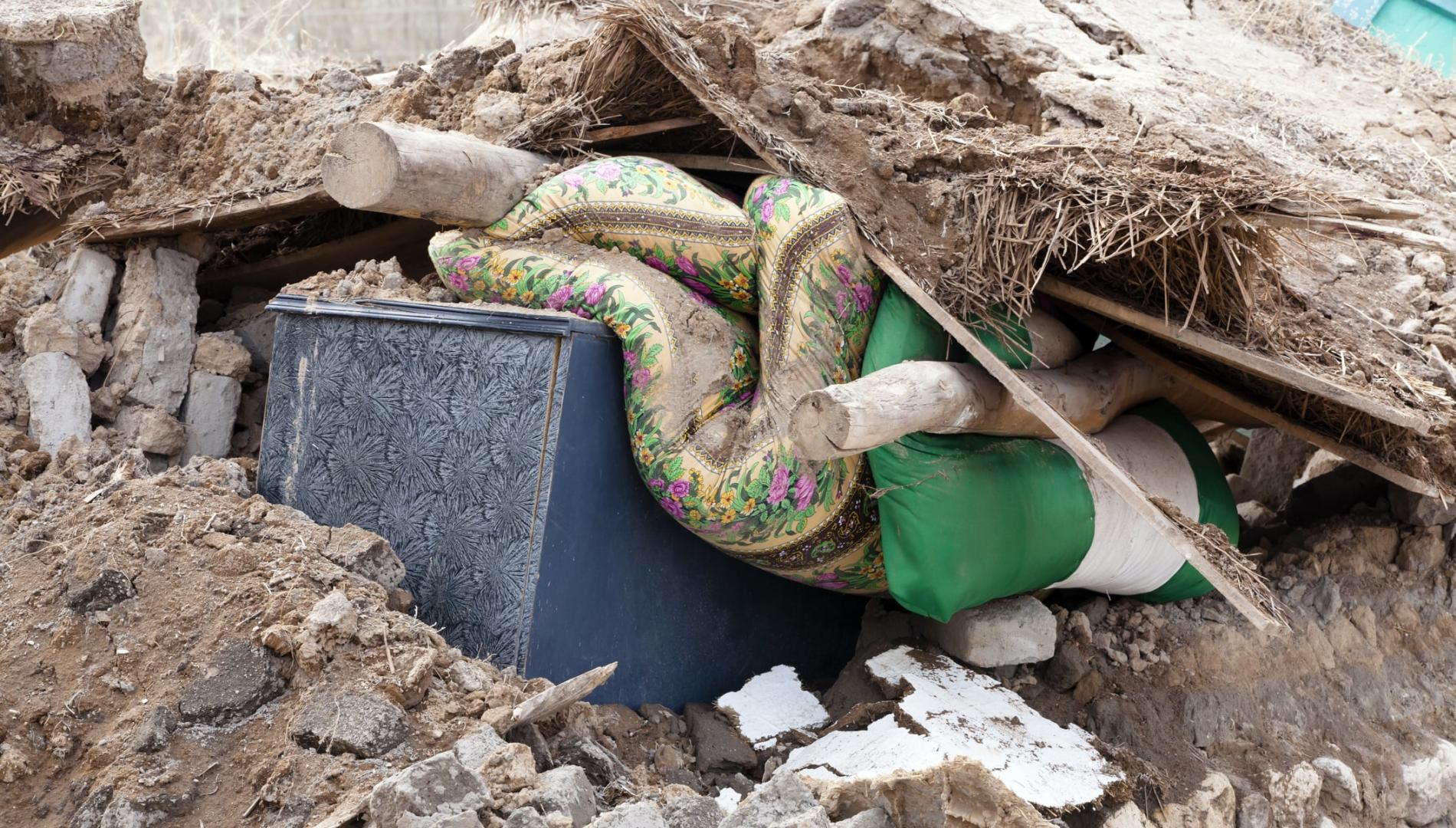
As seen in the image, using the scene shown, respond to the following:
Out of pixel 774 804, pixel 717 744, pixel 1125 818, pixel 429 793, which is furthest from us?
pixel 717 744

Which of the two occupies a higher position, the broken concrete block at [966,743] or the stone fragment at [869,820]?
the stone fragment at [869,820]

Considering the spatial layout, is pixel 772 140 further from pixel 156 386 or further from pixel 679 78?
pixel 156 386

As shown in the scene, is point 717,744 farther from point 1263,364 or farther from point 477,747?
point 1263,364

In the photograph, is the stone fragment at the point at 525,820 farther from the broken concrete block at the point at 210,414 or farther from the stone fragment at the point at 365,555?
the broken concrete block at the point at 210,414

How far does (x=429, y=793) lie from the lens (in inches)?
86.5

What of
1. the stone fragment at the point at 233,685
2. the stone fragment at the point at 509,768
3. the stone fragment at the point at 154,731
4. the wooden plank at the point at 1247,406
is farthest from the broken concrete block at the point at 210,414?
the wooden plank at the point at 1247,406

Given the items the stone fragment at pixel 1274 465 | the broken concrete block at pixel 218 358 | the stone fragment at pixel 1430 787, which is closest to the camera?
the stone fragment at pixel 1430 787

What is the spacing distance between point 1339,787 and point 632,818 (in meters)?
2.18

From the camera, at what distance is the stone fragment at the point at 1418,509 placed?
159 inches

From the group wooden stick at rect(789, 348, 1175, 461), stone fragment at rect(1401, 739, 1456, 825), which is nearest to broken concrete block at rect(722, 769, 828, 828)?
wooden stick at rect(789, 348, 1175, 461)

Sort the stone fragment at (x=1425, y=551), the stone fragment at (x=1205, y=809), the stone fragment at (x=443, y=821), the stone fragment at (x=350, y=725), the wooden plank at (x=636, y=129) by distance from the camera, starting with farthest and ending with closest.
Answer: the stone fragment at (x=1425, y=551) → the wooden plank at (x=636, y=129) → the stone fragment at (x=1205, y=809) → the stone fragment at (x=350, y=725) → the stone fragment at (x=443, y=821)

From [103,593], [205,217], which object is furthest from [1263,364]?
[205,217]

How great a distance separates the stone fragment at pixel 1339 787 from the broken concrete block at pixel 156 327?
367cm

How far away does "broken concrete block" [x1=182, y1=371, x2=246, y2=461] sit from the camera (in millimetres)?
4105
